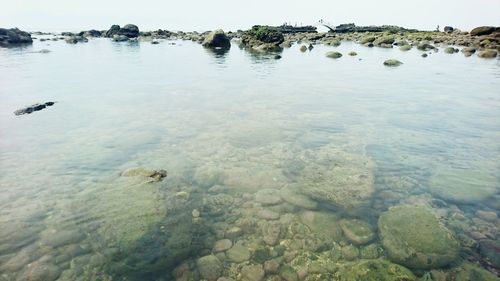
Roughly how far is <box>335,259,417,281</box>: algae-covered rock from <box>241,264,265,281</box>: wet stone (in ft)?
4.60

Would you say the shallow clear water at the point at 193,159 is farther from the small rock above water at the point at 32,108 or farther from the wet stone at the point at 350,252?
the small rock above water at the point at 32,108

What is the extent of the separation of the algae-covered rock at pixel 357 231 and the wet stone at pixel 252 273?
2140mm

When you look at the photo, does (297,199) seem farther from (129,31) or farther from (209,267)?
(129,31)

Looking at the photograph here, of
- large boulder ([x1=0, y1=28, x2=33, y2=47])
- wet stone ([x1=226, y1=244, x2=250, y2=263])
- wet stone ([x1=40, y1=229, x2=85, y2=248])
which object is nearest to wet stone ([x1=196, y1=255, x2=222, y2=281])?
wet stone ([x1=226, y1=244, x2=250, y2=263])

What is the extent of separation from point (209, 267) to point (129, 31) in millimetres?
116927

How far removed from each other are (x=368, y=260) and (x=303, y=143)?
20.8 ft

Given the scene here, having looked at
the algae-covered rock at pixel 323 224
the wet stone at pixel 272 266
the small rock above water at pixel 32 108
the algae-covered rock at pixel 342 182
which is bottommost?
the wet stone at pixel 272 266

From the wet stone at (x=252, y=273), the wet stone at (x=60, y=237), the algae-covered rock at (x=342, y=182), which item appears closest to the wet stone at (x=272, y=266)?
the wet stone at (x=252, y=273)

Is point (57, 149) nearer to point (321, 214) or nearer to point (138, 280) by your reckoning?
point (138, 280)

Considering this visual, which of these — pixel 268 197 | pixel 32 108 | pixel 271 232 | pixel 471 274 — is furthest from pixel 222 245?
pixel 32 108

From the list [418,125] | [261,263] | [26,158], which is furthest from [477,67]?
[26,158]

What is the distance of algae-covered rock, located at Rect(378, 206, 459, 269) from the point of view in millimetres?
6172

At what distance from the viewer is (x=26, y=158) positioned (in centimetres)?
1071

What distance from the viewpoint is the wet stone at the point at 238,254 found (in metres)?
6.29
